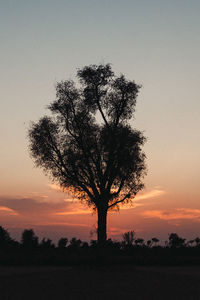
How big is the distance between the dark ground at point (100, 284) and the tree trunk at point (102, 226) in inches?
291

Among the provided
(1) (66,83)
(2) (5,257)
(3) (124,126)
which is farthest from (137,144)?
(2) (5,257)

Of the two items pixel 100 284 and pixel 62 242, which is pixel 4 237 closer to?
pixel 62 242

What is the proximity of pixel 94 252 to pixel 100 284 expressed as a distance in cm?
1133

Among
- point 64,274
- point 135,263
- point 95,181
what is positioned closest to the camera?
point 64,274

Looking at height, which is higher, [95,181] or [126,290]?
[95,181]

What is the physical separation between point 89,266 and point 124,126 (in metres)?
13.3

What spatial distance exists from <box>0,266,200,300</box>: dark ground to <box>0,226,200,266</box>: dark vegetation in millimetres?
3202

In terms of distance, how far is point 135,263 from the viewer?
27438mm

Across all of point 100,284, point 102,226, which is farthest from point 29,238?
point 100,284

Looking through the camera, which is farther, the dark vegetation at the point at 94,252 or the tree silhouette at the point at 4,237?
the tree silhouette at the point at 4,237

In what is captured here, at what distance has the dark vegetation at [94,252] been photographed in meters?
27.5

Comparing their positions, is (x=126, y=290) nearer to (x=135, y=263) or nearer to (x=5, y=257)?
(x=135, y=263)

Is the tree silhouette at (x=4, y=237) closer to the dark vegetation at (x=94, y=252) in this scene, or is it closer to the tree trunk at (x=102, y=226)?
the dark vegetation at (x=94, y=252)

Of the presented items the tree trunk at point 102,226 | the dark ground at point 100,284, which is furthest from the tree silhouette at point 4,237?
the dark ground at point 100,284
